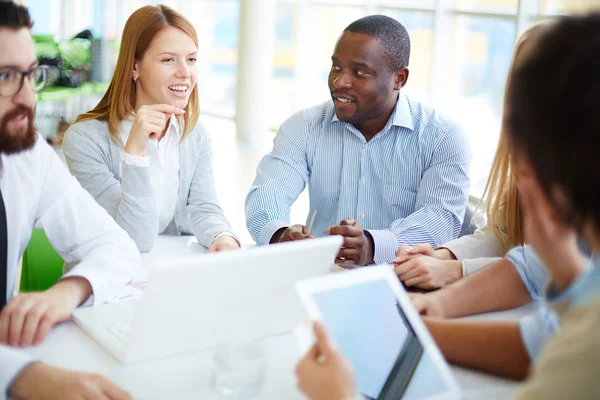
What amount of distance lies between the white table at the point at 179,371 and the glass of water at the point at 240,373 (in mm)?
19

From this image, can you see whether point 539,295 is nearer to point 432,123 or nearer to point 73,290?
point 432,123

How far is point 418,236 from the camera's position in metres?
2.35

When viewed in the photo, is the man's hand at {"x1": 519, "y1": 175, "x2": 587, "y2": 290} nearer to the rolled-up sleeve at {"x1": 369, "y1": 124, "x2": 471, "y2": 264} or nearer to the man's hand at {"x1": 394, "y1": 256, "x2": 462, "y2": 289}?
the man's hand at {"x1": 394, "y1": 256, "x2": 462, "y2": 289}

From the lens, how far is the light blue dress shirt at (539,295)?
36.3 inches

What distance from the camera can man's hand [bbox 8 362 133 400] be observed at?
3.87 ft

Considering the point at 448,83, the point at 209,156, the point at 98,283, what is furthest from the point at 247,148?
the point at 98,283

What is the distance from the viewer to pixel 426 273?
179 centimetres

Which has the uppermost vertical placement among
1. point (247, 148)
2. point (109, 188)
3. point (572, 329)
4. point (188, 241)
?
point (572, 329)

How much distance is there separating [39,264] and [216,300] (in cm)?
102

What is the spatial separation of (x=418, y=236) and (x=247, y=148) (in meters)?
5.36

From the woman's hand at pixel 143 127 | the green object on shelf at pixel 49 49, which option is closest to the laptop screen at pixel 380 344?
the woman's hand at pixel 143 127

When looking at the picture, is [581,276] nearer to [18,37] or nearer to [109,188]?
[18,37]

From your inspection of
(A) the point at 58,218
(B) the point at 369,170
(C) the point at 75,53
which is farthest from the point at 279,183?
(C) the point at 75,53

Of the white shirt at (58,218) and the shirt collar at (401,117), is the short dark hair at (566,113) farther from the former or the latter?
the shirt collar at (401,117)
